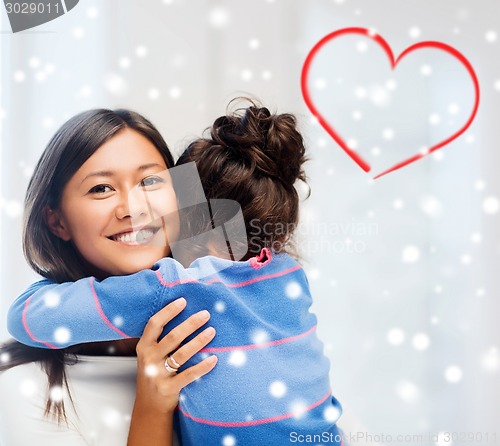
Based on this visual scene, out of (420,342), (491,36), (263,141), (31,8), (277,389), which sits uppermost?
(31,8)

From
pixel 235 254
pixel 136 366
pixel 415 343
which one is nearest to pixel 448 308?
pixel 415 343

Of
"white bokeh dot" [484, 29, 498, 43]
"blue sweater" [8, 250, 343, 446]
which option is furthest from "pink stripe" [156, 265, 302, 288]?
"white bokeh dot" [484, 29, 498, 43]

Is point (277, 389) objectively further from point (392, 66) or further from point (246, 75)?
point (392, 66)

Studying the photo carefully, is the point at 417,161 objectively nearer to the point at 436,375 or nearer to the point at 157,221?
the point at 436,375

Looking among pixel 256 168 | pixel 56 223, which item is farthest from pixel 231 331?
pixel 56 223

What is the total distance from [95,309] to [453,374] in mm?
1115

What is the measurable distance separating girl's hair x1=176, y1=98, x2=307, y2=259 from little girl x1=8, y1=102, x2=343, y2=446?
0.27 feet

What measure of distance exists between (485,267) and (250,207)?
0.83m

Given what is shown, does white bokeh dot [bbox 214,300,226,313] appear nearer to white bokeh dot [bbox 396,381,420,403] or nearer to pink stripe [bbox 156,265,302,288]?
pink stripe [bbox 156,265,302,288]

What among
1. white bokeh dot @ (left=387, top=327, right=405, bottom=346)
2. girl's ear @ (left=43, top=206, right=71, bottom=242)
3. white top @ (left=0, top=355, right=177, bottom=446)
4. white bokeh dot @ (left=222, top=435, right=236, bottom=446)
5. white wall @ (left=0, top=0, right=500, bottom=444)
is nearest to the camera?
white bokeh dot @ (left=222, top=435, right=236, bottom=446)

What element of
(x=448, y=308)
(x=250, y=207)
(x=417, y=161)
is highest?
(x=250, y=207)

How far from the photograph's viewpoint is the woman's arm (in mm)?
980

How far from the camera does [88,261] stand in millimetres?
1186

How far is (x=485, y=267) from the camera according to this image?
1.63 metres
